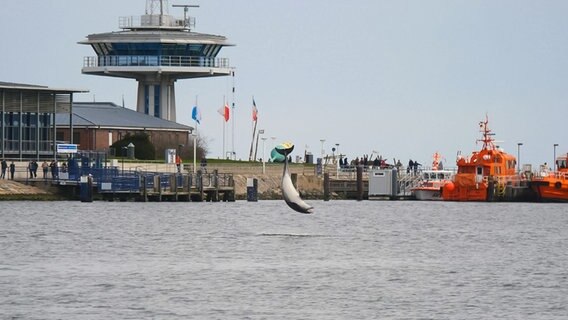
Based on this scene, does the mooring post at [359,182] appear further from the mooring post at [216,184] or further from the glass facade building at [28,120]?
the glass facade building at [28,120]

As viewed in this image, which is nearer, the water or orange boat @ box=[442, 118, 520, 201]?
the water

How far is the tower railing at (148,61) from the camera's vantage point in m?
140

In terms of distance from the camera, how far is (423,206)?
106750 millimetres

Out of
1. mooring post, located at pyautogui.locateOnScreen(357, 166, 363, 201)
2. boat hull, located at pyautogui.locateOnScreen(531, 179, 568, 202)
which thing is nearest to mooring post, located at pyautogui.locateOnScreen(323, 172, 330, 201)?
mooring post, located at pyautogui.locateOnScreen(357, 166, 363, 201)

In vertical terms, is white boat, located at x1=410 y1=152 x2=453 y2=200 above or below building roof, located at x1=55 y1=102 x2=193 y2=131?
below

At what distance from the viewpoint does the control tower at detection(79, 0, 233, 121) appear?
139625mm

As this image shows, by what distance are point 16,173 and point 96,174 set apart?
17.8 ft

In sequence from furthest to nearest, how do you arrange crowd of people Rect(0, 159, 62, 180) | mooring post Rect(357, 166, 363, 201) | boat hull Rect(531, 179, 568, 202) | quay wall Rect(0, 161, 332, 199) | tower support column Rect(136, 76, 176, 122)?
tower support column Rect(136, 76, 176, 122), mooring post Rect(357, 166, 363, 201), boat hull Rect(531, 179, 568, 202), quay wall Rect(0, 161, 332, 199), crowd of people Rect(0, 159, 62, 180)

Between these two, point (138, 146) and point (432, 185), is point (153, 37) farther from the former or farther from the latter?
point (432, 185)

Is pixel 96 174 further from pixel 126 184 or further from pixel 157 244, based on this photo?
pixel 157 244

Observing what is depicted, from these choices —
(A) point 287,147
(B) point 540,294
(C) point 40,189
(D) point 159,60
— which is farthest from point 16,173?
(B) point 540,294

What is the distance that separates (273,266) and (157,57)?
88.5 meters

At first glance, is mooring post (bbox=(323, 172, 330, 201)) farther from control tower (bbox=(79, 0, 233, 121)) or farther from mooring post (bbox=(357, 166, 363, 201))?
control tower (bbox=(79, 0, 233, 121))

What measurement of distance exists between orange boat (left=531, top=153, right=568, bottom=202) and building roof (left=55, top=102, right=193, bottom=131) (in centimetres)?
3224
